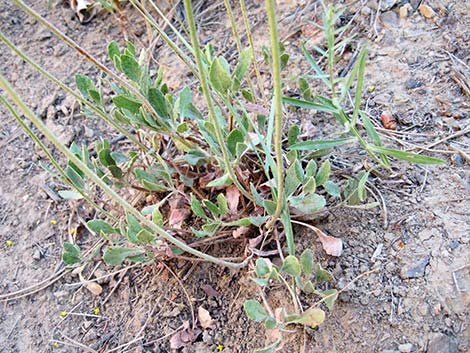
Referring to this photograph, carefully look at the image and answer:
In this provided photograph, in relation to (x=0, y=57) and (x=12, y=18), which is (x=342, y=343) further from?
(x=12, y=18)

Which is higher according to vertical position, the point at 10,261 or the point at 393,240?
the point at 10,261

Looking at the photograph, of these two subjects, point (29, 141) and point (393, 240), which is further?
point (29, 141)

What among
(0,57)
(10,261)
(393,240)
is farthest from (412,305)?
(0,57)

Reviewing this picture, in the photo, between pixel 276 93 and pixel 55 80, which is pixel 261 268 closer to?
pixel 276 93

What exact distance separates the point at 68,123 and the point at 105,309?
0.69 meters

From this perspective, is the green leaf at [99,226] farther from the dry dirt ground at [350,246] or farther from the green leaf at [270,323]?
the green leaf at [270,323]

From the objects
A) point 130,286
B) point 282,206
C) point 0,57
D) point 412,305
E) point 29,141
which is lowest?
point 412,305

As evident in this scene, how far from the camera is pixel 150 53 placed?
1.83 meters

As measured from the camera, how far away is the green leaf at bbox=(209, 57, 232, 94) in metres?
0.92

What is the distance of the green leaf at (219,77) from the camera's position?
923mm

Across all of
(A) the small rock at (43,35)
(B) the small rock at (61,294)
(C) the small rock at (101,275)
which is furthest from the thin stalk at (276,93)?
(A) the small rock at (43,35)

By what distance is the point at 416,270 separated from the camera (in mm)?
1091

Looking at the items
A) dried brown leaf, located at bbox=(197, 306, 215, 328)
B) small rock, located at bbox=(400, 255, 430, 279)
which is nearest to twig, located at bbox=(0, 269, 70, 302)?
dried brown leaf, located at bbox=(197, 306, 215, 328)

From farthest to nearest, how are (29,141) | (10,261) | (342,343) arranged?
(29,141) → (10,261) → (342,343)
